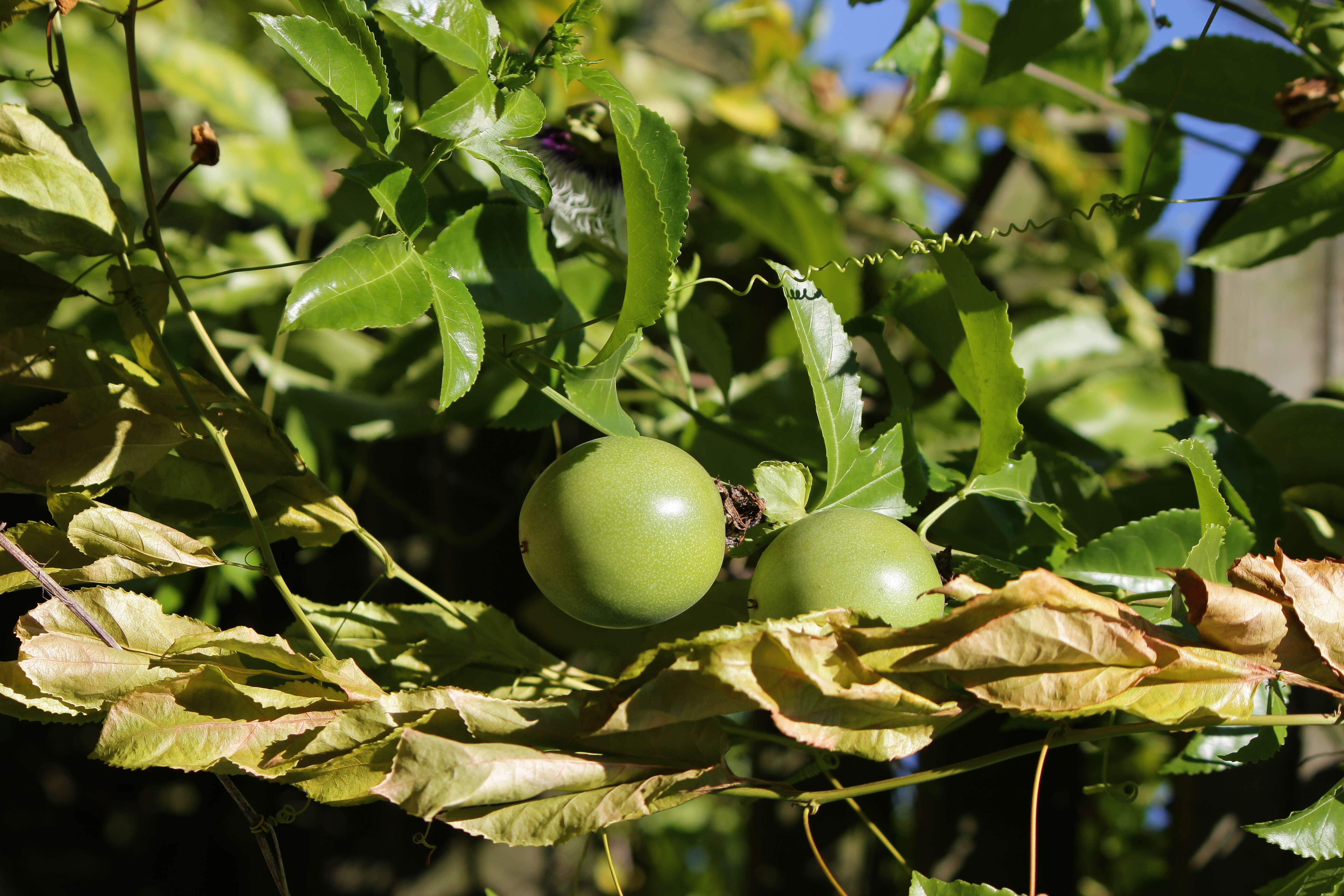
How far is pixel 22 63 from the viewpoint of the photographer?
169 centimetres

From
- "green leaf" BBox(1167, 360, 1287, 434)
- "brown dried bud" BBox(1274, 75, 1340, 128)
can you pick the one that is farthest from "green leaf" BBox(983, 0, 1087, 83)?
"green leaf" BBox(1167, 360, 1287, 434)

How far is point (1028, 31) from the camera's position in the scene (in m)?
0.81

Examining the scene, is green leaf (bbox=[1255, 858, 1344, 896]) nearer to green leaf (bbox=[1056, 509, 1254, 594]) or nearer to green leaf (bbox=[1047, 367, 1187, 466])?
green leaf (bbox=[1056, 509, 1254, 594])

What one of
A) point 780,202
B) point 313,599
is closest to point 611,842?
point 313,599

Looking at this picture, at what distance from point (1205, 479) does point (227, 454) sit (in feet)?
1.82

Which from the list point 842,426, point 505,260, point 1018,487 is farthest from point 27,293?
point 1018,487

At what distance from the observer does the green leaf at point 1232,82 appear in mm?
754

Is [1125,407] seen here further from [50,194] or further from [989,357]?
[50,194]

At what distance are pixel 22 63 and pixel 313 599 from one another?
1252 mm

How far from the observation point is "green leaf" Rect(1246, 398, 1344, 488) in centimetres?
69

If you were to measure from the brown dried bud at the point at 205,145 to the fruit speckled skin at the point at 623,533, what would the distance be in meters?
0.35

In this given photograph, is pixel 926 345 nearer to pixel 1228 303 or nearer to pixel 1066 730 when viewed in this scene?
pixel 1066 730

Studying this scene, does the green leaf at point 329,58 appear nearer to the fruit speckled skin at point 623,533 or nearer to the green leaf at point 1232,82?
the fruit speckled skin at point 623,533

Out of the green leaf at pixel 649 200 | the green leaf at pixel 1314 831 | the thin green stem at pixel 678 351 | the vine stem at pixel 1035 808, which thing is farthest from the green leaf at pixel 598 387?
the green leaf at pixel 1314 831
